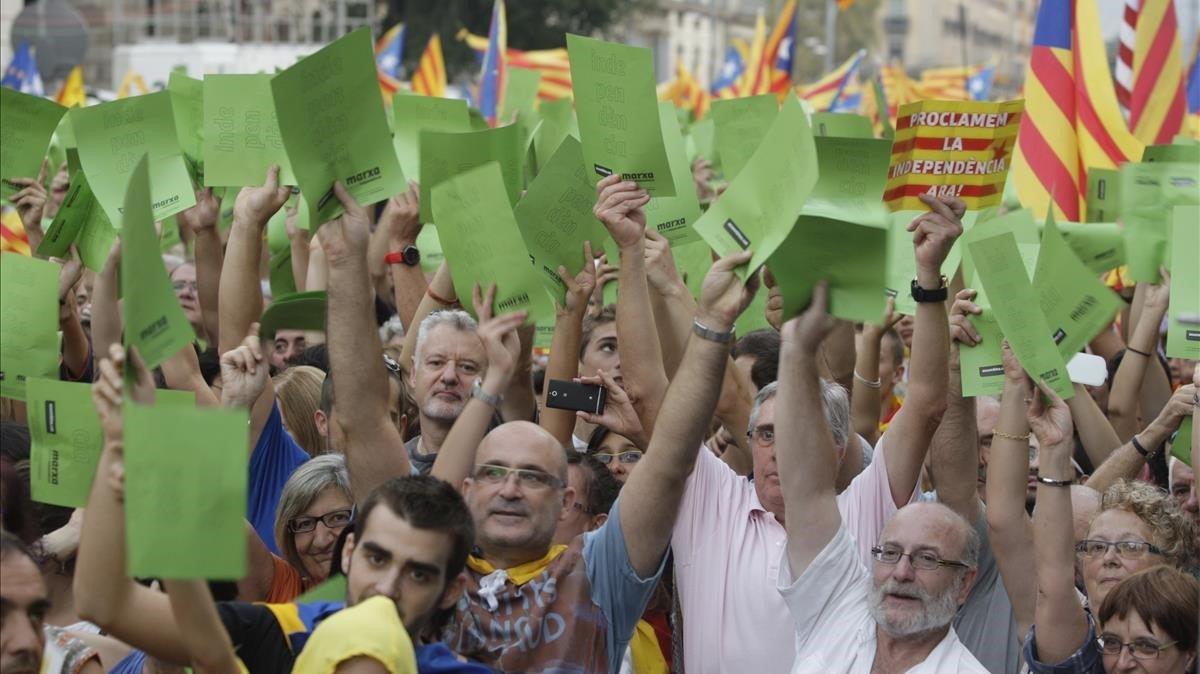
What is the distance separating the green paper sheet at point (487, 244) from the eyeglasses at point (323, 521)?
710mm

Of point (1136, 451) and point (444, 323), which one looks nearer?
point (444, 323)

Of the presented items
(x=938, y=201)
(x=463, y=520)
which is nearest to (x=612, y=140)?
(x=938, y=201)

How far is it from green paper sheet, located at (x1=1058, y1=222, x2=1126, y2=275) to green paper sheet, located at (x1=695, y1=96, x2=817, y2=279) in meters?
2.88

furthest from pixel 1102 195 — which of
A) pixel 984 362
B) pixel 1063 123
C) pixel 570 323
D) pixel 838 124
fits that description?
pixel 570 323

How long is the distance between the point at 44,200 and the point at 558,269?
1.85m

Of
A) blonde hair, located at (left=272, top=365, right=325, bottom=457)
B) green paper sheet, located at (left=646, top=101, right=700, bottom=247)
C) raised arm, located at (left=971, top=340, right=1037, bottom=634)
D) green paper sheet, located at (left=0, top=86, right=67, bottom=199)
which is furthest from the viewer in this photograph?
green paper sheet, located at (left=0, top=86, right=67, bottom=199)

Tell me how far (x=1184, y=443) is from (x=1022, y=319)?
1068 millimetres

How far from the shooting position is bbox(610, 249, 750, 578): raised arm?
4.43 meters

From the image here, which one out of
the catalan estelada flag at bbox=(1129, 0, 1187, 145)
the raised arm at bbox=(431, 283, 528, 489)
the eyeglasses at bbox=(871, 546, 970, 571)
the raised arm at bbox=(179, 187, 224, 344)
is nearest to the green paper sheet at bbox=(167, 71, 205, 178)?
the raised arm at bbox=(179, 187, 224, 344)

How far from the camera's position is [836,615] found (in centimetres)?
466

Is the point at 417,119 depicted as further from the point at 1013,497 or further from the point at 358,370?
the point at 1013,497

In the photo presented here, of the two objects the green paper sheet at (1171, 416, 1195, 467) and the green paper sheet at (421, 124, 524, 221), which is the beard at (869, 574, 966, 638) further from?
the green paper sheet at (421, 124, 524, 221)

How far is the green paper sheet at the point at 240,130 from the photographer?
5941 millimetres

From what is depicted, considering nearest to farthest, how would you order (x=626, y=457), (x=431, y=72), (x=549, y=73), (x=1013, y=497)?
(x=1013, y=497) → (x=626, y=457) → (x=431, y=72) → (x=549, y=73)
